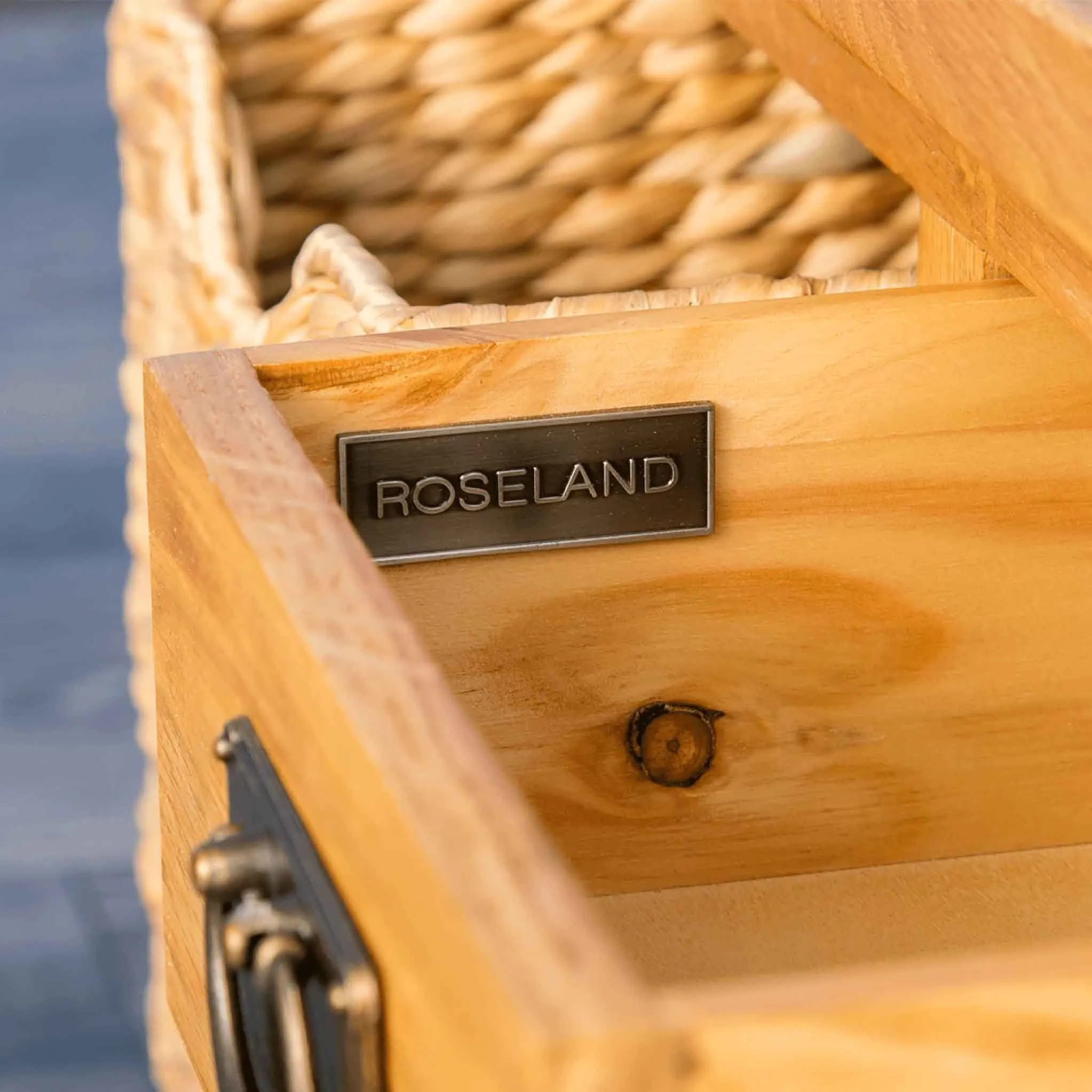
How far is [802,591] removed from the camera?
56 cm

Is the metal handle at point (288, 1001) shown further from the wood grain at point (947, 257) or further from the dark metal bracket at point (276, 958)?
the wood grain at point (947, 257)

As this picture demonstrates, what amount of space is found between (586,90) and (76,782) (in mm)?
615

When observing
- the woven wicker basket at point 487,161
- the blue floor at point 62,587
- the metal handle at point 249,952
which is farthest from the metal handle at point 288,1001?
the blue floor at point 62,587

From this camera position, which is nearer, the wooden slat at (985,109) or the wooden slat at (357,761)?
the wooden slat at (357,761)

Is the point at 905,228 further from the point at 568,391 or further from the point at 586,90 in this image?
the point at 568,391

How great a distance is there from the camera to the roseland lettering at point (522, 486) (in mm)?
508

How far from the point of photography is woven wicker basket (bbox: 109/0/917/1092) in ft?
Result: 2.84

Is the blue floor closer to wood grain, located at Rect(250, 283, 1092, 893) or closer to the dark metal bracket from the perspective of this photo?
wood grain, located at Rect(250, 283, 1092, 893)

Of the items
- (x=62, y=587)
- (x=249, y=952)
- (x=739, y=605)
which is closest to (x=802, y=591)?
(x=739, y=605)

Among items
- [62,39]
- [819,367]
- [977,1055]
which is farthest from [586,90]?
[62,39]

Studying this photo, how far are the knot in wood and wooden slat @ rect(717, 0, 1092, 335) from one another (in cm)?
15

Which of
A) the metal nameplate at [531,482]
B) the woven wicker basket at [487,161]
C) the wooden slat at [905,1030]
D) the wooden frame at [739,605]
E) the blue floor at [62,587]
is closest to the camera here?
the wooden slat at [905,1030]

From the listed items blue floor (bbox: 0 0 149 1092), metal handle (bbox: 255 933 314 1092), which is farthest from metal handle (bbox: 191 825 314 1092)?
blue floor (bbox: 0 0 149 1092)

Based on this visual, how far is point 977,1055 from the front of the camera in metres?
0.25
